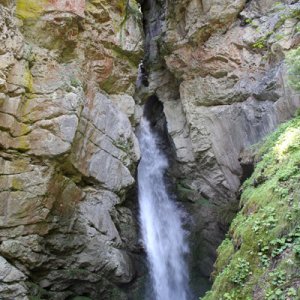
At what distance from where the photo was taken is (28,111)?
10.1 metres

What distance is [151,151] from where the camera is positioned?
651 inches

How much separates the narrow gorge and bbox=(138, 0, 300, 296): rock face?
57 mm

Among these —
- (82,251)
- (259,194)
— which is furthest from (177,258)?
(259,194)

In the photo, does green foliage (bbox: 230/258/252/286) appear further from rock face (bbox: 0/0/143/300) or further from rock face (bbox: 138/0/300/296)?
rock face (bbox: 138/0/300/296)

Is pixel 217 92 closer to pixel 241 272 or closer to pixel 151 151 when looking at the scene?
pixel 151 151

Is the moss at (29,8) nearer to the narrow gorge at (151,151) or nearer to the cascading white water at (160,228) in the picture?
the narrow gorge at (151,151)

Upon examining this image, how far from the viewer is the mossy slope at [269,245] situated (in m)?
5.08

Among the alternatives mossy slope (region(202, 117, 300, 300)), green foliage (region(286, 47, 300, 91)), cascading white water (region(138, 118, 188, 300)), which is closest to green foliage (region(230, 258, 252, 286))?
mossy slope (region(202, 117, 300, 300))

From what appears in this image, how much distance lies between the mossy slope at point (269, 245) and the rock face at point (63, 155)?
4.86 metres

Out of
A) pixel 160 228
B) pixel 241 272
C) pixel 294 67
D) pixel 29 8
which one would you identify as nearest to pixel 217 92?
pixel 294 67

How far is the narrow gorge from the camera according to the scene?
802cm

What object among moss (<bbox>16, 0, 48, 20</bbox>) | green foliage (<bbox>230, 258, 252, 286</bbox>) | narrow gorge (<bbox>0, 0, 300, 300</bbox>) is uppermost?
moss (<bbox>16, 0, 48, 20</bbox>)

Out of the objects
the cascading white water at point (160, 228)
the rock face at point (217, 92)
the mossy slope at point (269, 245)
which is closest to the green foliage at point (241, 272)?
the mossy slope at point (269, 245)

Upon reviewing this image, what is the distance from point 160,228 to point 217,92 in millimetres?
6158
